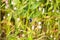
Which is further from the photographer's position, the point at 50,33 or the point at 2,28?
the point at 2,28

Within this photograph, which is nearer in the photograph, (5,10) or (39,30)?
(39,30)

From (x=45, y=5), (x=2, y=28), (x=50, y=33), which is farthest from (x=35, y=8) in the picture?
(x=2, y=28)

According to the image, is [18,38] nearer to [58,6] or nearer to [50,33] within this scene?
[50,33]

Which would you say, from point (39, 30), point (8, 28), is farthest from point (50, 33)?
point (8, 28)

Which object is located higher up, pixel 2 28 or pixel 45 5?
pixel 45 5

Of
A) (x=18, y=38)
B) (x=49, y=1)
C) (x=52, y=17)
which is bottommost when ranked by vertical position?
(x=18, y=38)

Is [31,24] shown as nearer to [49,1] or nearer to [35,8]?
[35,8]
